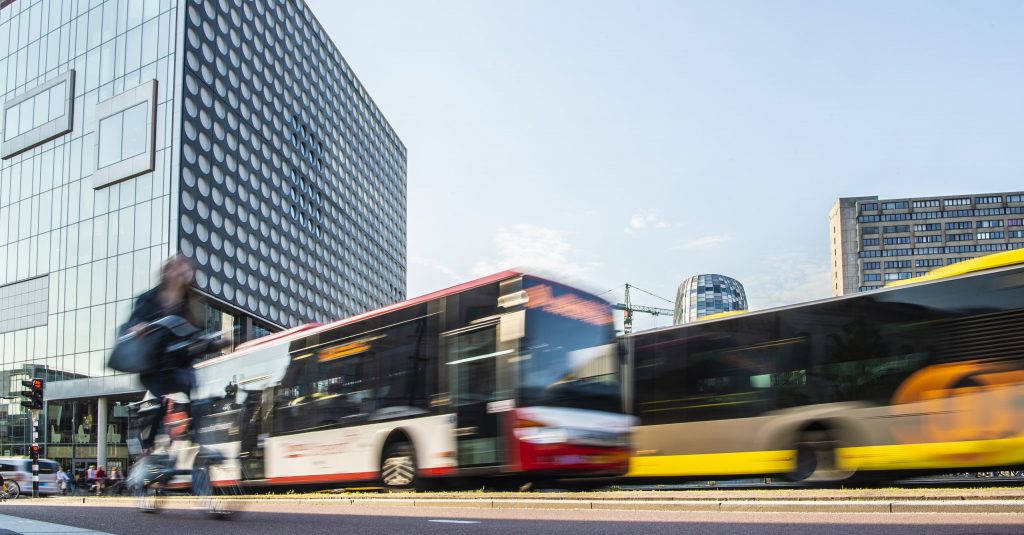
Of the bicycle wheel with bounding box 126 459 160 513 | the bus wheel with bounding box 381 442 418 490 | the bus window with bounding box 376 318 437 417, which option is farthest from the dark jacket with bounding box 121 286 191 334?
the bus wheel with bounding box 381 442 418 490

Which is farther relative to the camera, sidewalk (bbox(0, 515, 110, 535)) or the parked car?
the parked car

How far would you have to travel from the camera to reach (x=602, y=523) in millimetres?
6777

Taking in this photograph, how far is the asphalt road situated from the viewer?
5723mm

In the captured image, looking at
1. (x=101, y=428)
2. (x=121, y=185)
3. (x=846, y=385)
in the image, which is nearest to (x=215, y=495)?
(x=846, y=385)

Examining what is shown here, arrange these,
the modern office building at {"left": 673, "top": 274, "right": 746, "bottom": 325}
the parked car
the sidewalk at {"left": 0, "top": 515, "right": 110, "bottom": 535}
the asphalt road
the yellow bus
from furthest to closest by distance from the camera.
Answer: the modern office building at {"left": 673, "top": 274, "right": 746, "bottom": 325} → the parked car → the yellow bus → the asphalt road → the sidewalk at {"left": 0, "top": 515, "right": 110, "bottom": 535}

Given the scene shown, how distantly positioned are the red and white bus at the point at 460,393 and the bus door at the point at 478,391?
0.05 feet

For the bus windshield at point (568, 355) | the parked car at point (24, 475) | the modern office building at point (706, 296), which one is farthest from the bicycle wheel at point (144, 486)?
the modern office building at point (706, 296)

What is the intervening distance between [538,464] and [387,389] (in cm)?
287

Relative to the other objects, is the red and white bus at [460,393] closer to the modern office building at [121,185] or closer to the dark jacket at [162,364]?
the dark jacket at [162,364]

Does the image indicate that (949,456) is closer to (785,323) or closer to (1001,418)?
(1001,418)

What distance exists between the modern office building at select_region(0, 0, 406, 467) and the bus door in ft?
101

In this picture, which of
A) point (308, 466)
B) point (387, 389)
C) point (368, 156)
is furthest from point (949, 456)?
point (368, 156)

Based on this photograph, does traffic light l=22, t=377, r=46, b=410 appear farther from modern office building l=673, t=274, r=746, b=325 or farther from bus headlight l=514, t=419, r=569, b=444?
modern office building l=673, t=274, r=746, b=325

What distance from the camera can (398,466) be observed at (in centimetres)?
1293
